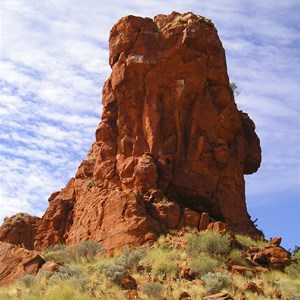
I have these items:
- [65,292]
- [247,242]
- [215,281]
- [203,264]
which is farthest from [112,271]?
[247,242]

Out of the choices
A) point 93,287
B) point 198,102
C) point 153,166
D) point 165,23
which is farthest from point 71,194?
point 93,287

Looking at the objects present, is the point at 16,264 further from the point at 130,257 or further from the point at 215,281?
the point at 215,281

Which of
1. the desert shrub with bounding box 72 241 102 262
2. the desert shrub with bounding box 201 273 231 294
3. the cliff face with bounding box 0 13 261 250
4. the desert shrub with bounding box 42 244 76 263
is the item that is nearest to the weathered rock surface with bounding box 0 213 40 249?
the cliff face with bounding box 0 13 261 250

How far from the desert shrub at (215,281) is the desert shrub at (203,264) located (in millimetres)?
919

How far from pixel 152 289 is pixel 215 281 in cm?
229

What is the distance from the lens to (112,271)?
21.2 metres

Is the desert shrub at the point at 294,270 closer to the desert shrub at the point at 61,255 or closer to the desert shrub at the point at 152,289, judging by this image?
the desert shrub at the point at 152,289

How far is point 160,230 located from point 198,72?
9740 mm

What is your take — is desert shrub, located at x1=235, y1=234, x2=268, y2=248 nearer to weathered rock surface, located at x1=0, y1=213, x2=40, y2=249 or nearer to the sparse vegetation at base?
the sparse vegetation at base

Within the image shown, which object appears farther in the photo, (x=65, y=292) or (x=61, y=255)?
(x=61, y=255)

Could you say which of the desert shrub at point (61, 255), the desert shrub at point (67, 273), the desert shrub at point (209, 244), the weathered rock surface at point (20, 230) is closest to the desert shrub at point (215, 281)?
the desert shrub at point (209, 244)

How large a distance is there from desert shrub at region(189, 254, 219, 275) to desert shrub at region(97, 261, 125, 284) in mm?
2772

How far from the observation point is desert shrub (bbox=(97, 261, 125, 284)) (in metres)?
20.7

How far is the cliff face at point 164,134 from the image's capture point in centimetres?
3028
